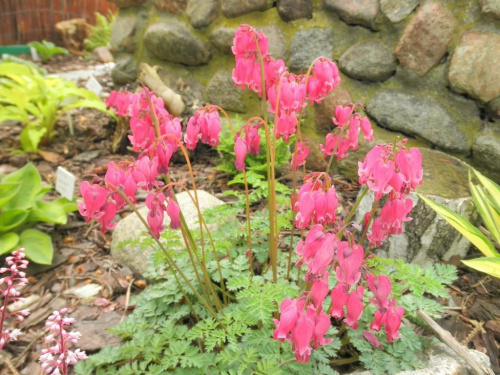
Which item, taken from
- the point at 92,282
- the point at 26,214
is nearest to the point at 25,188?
the point at 26,214

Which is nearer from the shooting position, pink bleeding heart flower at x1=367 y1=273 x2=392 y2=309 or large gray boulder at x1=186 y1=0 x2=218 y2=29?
pink bleeding heart flower at x1=367 y1=273 x2=392 y2=309

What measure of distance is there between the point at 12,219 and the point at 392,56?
265 centimetres

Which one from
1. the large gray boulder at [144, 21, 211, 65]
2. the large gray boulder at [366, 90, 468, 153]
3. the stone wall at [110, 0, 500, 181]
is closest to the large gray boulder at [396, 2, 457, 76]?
the stone wall at [110, 0, 500, 181]

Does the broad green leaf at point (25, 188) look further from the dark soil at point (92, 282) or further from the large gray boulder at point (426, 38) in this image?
the large gray boulder at point (426, 38)

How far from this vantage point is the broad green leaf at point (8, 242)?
2.53 meters

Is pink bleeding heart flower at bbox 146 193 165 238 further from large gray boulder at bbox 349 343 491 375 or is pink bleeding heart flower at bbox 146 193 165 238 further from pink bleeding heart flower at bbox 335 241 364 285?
large gray boulder at bbox 349 343 491 375

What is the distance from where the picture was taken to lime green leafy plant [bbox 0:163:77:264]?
2.62 m

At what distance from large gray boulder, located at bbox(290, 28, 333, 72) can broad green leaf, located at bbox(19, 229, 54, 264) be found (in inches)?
81.6

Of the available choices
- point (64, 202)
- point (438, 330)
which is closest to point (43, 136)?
point (64, 202)

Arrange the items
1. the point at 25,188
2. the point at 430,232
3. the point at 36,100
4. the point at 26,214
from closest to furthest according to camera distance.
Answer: the point at 430,232 < the point at 26,214 < the point at 25,188 < the point at 36,100

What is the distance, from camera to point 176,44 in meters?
3.88

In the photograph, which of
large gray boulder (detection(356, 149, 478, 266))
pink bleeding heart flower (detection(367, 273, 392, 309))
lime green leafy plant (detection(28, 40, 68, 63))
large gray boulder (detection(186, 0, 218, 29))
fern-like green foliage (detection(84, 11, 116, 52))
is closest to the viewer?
pink bleeding heart flower (detection(367, 273, 392, 309))

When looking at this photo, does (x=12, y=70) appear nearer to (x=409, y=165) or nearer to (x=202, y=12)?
(x=202, y=12)

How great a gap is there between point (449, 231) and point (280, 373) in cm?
136
